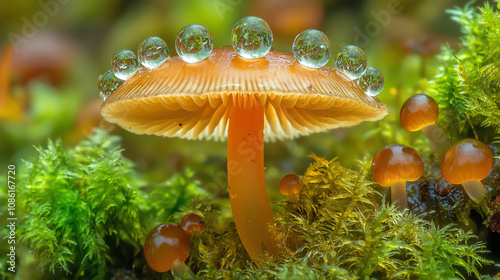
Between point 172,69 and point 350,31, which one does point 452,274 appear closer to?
point 172,69

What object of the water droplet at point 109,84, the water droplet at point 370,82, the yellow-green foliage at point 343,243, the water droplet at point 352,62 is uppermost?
the water droplet at point 109,84

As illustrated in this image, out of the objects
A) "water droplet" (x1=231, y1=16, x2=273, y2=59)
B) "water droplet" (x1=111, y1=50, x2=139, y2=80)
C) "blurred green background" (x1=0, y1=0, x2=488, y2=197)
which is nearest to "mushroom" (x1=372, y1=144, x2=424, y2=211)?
"water droplet" (x1=231, y1=16, x2=273, y2=59)

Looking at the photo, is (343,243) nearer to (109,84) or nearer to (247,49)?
(247,49)

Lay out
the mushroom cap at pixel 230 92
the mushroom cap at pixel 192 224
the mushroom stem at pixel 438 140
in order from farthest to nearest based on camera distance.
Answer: the mushroom stem at pixel 438 140
the mushroom cap at pixel 192 224
the mushroom cap at pixel 230 92

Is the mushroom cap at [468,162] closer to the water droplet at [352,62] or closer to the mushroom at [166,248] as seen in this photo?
the water droplet at [352,62]

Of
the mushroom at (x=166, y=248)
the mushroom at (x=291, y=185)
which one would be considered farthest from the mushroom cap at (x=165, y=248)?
the mushroom at (x=291, y=185)

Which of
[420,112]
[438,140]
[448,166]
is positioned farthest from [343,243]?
[438,140]
